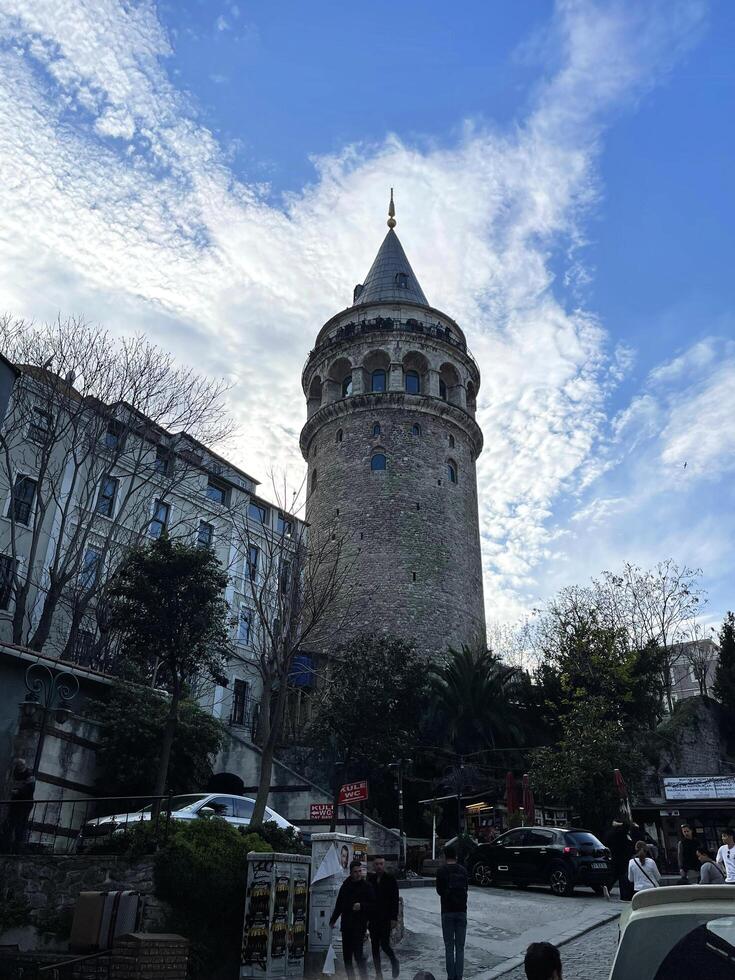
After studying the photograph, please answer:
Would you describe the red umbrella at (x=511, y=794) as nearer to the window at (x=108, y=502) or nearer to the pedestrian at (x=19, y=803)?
the window at (x=108, y=502)

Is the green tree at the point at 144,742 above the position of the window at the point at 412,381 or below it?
below

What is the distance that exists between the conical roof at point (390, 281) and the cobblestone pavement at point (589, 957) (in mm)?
35112

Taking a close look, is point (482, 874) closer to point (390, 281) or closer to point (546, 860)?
point (546, 860)

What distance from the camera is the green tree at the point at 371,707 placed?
76.5ft

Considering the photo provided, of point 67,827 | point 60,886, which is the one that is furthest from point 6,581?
point 60,886

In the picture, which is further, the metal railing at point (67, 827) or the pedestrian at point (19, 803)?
the pedestrian at point (19, 803)

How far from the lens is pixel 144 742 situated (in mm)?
16250

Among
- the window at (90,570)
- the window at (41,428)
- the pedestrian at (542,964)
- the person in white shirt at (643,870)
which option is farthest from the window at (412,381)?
the pedestrian at (542,964)

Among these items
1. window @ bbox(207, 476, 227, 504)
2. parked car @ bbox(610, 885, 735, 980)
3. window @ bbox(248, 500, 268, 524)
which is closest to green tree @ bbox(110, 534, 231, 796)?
parked car @ bbox(610, 885, 735, 980)

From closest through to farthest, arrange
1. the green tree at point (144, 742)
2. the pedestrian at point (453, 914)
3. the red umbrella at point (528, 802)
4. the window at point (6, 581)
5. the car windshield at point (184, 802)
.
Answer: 1. the pedestrian at point (453, 914)
2. the car windshield at point (184, 802)
3. the green tree at point (144, 742)
4. the red umbrella at point (528, 802)
5. the window at point (6, 581)

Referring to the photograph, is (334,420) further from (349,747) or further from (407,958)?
(407,958)

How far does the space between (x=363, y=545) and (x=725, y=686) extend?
16678mm

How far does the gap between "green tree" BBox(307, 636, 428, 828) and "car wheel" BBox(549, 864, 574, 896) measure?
296 inches

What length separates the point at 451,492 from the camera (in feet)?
127
